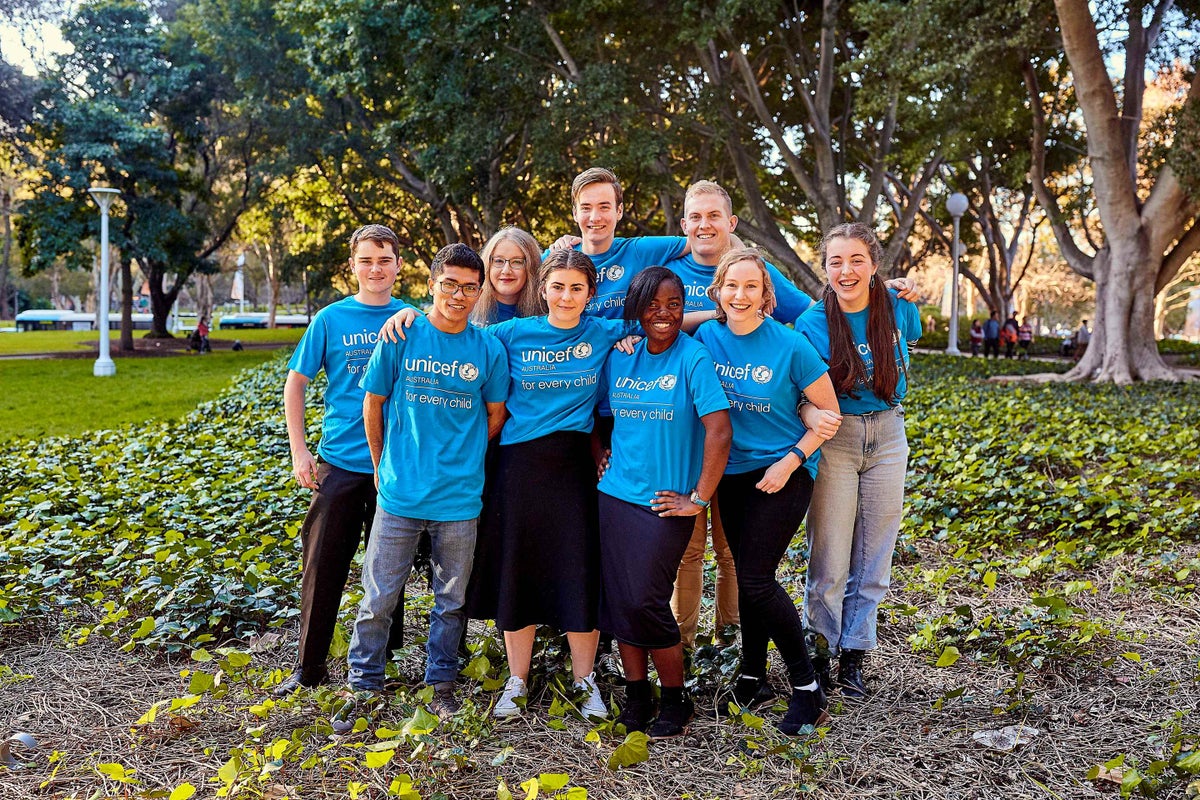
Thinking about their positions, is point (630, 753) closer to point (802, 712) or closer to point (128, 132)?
point (802, 712)

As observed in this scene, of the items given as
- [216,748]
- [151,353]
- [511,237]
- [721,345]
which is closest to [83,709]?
[216,748]

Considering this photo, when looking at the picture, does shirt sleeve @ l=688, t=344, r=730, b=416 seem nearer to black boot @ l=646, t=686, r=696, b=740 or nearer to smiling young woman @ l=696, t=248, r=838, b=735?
smiling young woman @ l=696, t=248, r=838, b=735

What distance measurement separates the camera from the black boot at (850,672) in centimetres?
390

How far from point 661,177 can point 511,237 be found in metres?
13.7

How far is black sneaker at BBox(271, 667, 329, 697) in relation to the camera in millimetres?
3840

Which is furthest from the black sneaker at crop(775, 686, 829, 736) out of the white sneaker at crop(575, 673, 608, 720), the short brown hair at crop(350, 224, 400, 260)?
the short brown hair at crop(350, 224, 400, 260)

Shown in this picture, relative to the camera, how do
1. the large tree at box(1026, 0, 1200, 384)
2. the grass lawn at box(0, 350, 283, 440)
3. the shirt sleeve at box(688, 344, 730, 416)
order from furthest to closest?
the large tree at box(1026, 0, 1200, 384)
the grass lawn at box(0, 350, 283, 440)
the shirt sleeve at box(688, 344, 730, 416)

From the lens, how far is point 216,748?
341cm

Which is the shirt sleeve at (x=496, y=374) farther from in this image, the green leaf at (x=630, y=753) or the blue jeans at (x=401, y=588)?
the green leaf at (x=630, y=753)

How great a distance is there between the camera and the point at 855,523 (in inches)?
156

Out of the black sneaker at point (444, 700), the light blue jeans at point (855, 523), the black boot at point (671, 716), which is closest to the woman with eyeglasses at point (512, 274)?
the light blue jeans at point (855, 523)

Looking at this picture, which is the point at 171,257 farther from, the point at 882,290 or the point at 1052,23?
the point at 882,290

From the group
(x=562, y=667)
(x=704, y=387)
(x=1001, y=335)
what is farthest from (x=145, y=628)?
(x=1001, y=335)

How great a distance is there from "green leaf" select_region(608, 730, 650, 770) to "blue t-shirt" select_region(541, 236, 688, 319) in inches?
64.7
